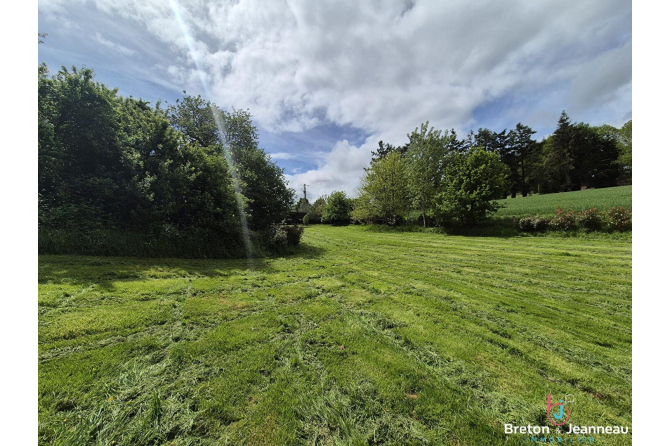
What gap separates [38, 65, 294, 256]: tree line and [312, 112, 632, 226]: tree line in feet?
55.1

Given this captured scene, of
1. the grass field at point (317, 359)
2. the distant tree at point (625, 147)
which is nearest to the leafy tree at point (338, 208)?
the grass field at point (317, 359)

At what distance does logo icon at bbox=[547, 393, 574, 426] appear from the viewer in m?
1.94

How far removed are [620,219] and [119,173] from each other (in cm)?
2286

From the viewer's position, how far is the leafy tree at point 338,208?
1248 inches

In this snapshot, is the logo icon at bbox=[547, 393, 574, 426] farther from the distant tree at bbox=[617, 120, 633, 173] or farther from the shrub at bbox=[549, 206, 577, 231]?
the distant tree at bbox=[617, 120, 633, 173]

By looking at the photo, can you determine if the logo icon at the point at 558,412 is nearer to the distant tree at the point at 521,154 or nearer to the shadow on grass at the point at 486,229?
the shadow on grass at the point at 486,229

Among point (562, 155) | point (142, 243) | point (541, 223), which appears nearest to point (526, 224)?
point (541, 223)

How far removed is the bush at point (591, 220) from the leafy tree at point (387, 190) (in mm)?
12242

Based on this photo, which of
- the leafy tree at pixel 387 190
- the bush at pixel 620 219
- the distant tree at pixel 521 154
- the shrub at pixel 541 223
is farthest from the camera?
the distant tree at pixel 521 154

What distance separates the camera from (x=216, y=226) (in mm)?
8258

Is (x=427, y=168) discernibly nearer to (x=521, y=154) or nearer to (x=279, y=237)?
(x=279, y=237)

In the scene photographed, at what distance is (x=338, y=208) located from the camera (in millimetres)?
31844
